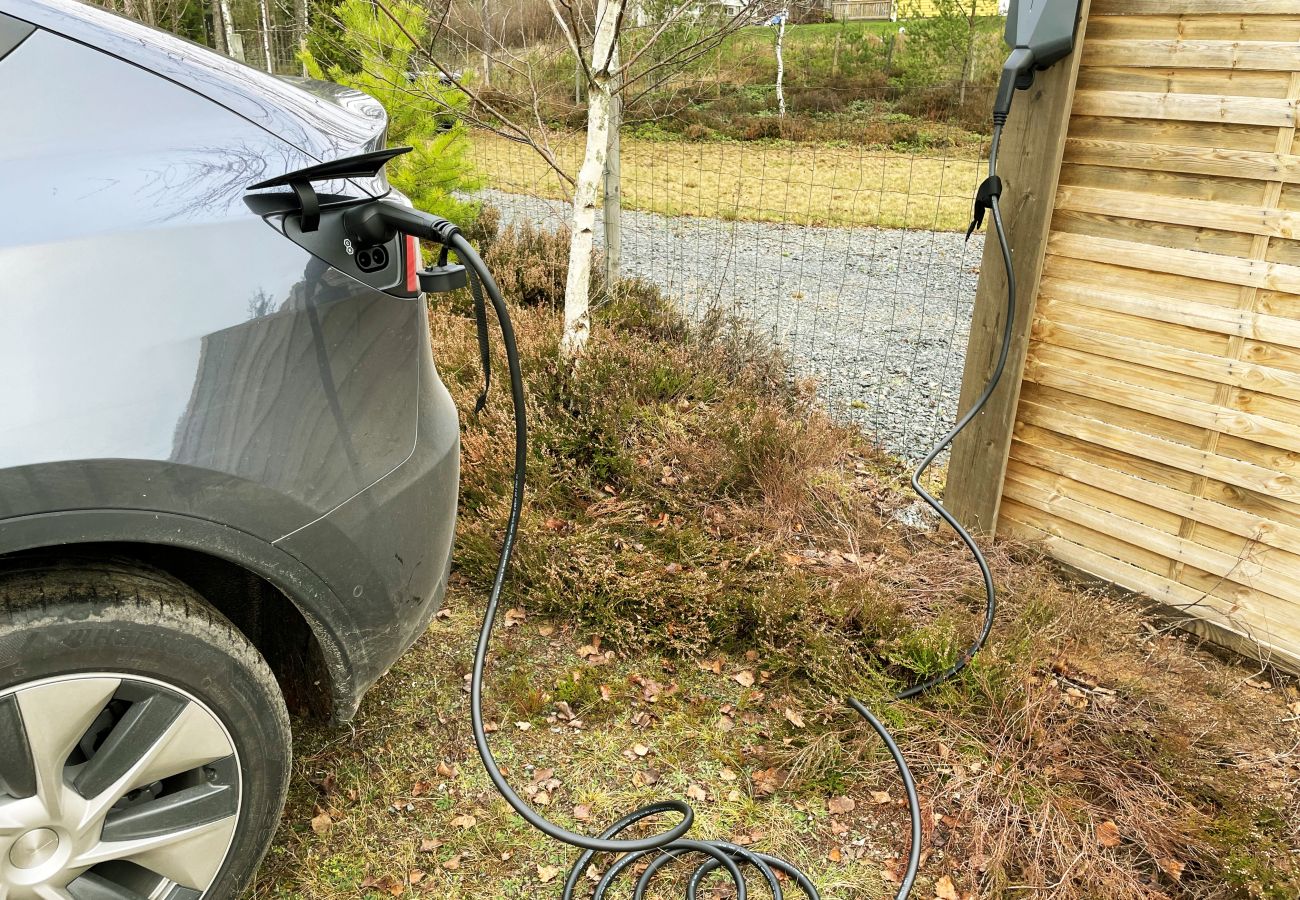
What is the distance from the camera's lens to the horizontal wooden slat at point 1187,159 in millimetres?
2732

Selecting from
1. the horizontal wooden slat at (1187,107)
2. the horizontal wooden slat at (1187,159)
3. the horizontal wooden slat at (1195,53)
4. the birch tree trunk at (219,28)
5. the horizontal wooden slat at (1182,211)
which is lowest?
the horizontal wooden slat at (1182,211)

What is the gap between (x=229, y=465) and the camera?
173cm

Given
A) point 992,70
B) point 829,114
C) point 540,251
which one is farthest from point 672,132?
point 540,251

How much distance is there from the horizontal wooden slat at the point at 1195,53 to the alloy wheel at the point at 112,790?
3195mm

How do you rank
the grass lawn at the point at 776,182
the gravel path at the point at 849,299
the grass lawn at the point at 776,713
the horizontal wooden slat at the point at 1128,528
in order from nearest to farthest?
the grass lawn at the point at 776,713, the horizontal wooden slat at the point at 1128,528, the gravel path at the point at 849,299, the grass lawn at the point at 776,182

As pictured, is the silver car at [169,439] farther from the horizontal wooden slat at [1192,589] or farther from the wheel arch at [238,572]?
the horizontal wooden slat at [1192,589]

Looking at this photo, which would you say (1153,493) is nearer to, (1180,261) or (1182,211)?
(1180,261)

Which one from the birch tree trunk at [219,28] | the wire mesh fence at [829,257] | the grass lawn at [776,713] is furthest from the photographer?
the birch tree trunk at [219,28]

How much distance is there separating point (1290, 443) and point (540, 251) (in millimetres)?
4881

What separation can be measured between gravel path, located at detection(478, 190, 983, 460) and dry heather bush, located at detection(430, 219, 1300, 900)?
98cm

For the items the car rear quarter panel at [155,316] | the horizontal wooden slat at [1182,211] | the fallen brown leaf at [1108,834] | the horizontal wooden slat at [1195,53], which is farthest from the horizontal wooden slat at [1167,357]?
the car rear quarter panel at [155,316]

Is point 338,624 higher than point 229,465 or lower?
lower

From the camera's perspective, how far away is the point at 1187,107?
9.36ft

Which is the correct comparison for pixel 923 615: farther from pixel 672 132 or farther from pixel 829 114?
pixel 829 114
